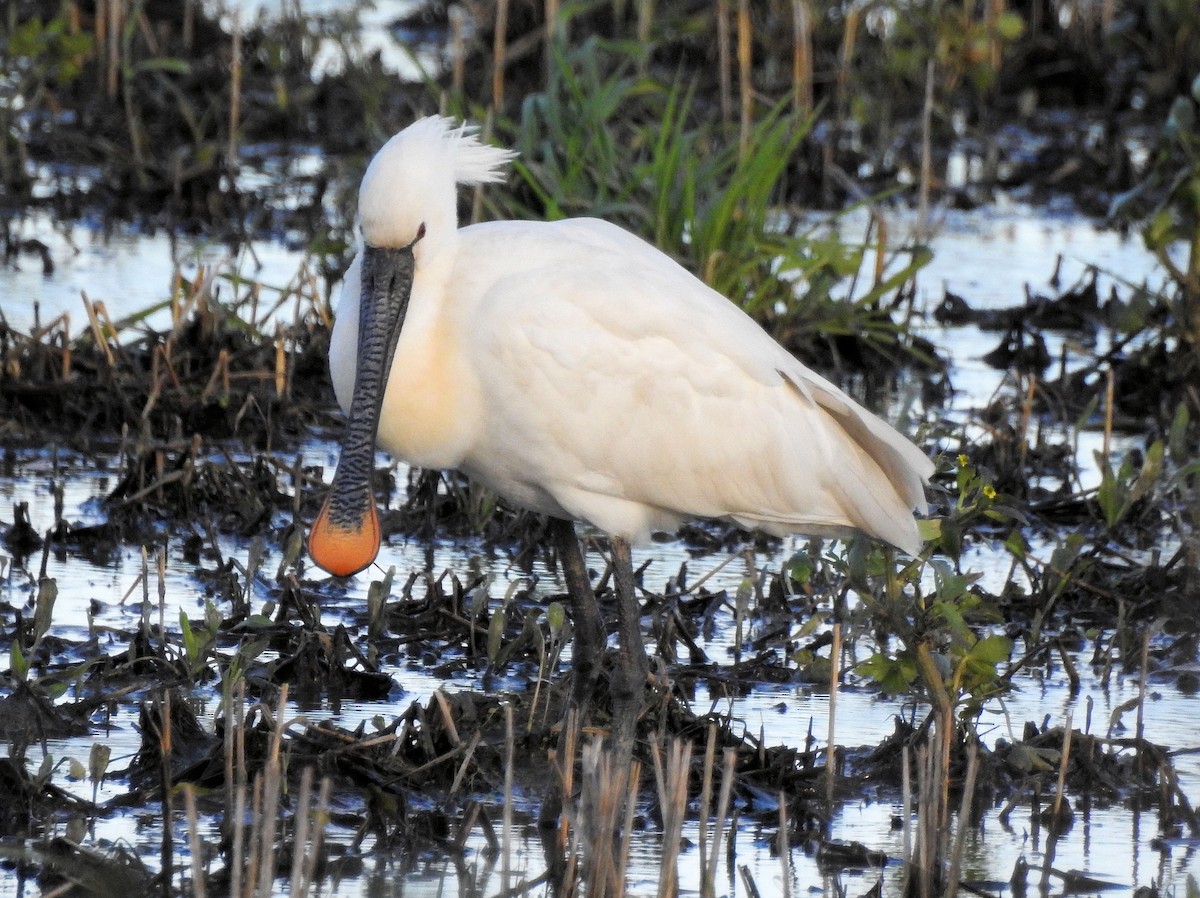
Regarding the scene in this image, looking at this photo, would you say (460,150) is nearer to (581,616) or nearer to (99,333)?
(581,616)

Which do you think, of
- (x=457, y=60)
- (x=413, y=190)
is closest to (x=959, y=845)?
(x=413, y=190)

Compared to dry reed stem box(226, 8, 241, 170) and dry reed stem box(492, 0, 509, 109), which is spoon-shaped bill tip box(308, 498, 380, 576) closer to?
dry reed stem box(492, 0, 509, 109)

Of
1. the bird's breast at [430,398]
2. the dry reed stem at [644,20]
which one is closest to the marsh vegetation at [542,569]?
the dry reed stem at [644,20]

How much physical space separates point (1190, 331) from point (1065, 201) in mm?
3809

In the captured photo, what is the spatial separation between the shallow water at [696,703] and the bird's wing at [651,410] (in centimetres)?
54

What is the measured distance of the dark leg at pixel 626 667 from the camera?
5.13 meters

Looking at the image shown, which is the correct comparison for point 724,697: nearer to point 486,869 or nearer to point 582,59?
point 486,869

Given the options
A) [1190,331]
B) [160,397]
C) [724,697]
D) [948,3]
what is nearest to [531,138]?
[160,397]

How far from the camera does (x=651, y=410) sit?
17.5 ft

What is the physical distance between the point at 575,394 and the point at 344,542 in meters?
0.71

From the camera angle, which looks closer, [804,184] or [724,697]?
[724,697]

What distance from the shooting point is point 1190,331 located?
27.1 ft

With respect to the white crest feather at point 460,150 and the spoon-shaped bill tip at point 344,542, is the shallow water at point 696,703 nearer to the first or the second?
the spoon-shaped bill tip at point 344,542

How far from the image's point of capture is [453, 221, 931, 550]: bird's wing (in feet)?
16.7
